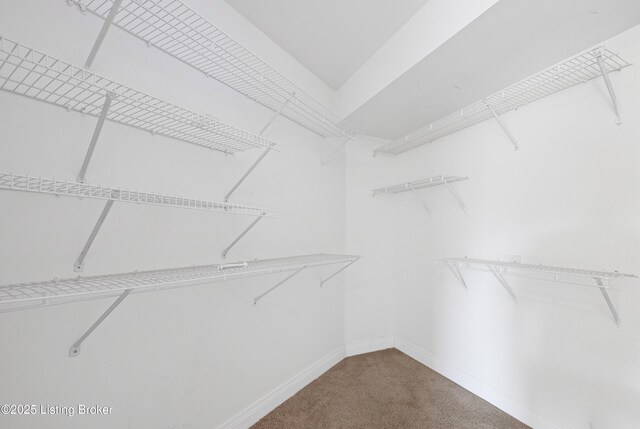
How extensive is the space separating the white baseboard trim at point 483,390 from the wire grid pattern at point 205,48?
7.48ft

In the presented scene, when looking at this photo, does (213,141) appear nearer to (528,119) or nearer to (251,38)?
(251,38)

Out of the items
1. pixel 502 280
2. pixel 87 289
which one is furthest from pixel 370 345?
pixel 87 289

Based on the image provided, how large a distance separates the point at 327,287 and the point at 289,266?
949mm

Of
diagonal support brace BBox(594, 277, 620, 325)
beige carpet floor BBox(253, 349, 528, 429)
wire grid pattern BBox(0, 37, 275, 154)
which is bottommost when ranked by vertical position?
beige carpet floor BBox(253, 349, 528, 429)

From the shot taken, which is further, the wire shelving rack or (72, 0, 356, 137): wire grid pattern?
(72, 0, 356, 137): wire grid pattern

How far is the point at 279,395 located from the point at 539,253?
1957 millimetres

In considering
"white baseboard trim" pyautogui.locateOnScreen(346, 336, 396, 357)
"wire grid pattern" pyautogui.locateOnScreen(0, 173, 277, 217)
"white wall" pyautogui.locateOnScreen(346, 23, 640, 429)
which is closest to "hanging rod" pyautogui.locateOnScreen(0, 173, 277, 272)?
"wire grid pattern" pyautogui.locateOnScreen(0, 173, 277, 217)

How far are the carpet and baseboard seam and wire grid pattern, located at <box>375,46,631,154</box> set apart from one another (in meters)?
1.97

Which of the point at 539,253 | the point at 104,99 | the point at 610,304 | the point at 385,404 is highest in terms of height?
the point at 104,99

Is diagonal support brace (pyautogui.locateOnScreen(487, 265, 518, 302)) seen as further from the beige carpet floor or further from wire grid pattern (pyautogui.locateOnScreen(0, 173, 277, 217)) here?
wire grid pattern (pyautogui.locateOnScreen(0, 173, 277, 217))

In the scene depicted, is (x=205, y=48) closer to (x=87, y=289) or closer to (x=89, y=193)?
(x=89, y=193)

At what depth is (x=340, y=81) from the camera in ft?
7.45

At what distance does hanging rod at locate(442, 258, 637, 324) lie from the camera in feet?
3.94

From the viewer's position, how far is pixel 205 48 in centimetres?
116
